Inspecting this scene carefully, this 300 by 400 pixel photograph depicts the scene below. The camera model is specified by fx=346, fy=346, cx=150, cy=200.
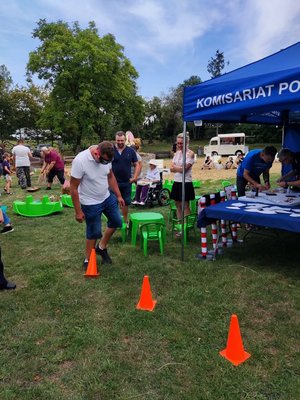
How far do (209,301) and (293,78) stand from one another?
2361 mm

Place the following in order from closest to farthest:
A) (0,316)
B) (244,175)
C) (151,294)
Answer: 1. (0,316)
2. (151,294)
3. (244,175)

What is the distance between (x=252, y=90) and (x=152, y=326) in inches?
104

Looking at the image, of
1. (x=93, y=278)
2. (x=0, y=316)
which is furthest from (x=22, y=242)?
(x=0, y=316)

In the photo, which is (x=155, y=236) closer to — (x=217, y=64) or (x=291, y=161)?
(x=291, y=161)

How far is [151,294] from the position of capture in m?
3.60

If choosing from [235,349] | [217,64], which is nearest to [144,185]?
[235,349]

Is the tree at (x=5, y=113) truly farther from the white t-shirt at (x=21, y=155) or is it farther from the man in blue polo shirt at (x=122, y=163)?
the man in blue polo shirt at (x=122, y=163)

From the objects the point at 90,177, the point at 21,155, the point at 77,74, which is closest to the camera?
the point at 90,177

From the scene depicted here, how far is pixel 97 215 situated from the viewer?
168 inches

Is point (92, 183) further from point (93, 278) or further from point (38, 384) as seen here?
point (38, 384)

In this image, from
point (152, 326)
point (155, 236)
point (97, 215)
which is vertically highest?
point (97, 215)

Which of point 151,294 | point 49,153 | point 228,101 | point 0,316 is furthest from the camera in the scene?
point 49,153

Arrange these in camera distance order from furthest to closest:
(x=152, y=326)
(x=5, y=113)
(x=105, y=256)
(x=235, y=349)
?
(x=5, y=113), (x=105, y=256), (x=152, y=326), (x=235, y=349)

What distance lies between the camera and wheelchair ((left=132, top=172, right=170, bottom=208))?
28.2 feet
